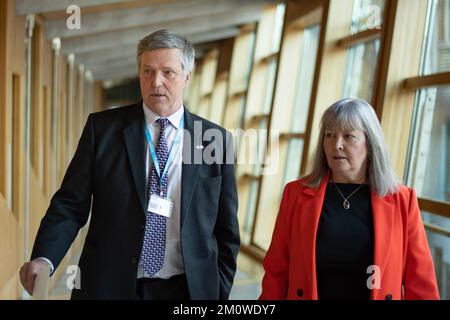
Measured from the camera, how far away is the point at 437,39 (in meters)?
4.09

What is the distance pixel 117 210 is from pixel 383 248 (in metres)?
0.97

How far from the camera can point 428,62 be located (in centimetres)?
418

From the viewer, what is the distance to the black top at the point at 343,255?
1.96 metres

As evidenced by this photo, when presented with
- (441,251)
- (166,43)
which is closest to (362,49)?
(441,251)

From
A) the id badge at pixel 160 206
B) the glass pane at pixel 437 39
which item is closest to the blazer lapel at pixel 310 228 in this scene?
the id badge at pixel 160 206

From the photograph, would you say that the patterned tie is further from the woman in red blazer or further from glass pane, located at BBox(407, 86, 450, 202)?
glass pane, located at BBox(407, 86, 450, 202)

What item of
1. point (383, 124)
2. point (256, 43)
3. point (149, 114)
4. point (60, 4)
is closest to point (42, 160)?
point (60, 4)

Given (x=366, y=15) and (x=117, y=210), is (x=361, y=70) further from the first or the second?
(x=117, y=210)

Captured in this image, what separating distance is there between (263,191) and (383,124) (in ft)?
12.6

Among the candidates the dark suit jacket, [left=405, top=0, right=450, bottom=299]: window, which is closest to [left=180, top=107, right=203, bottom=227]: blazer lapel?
the dark suit jacket

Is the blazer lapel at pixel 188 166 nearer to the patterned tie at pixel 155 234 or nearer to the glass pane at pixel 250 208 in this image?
the patterned tie at pixel 155 234

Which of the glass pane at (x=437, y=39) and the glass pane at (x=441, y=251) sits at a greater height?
the glass pane at (x=437, y=39)

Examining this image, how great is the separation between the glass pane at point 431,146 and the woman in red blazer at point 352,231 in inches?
82.4

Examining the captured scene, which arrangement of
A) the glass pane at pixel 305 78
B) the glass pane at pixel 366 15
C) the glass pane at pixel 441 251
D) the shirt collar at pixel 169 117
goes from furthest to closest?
the glass pane at pixel 305 78
the glass pane at pixel 366 15
the glass pane at pixel 441 251
the shirt collar at pixel 169 117
